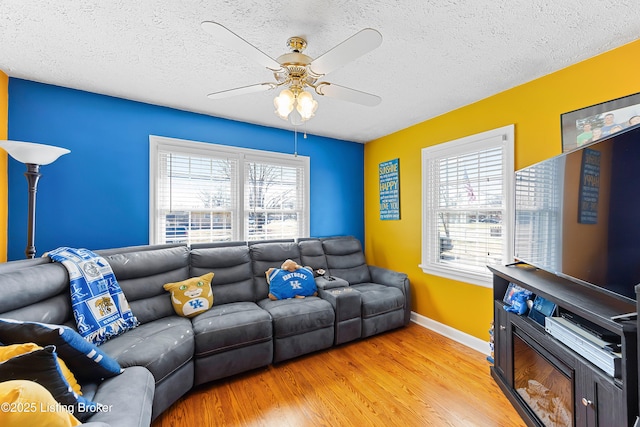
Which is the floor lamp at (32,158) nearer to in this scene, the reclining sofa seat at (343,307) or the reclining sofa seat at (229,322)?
the reclining sofa seat at (229,322)

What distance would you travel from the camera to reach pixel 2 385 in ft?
2.63

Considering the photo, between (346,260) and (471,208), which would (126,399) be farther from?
(471,208)

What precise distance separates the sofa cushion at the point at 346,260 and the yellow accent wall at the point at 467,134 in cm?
46

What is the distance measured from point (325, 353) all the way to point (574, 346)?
6.42 ft

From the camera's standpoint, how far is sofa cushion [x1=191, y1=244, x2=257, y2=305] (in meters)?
2.71

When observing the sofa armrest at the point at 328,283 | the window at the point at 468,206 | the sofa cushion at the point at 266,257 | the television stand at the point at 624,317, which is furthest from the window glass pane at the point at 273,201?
the television stand at the point at 624,317

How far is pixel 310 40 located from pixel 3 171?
266cm

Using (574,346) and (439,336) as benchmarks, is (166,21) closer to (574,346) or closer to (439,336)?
(574,346)

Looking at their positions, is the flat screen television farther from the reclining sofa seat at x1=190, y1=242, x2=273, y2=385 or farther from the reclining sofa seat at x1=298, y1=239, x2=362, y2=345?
the reclining sofa seat at x1=190, y1=242, x2=273, y2=385

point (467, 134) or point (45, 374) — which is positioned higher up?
point (467, 134)

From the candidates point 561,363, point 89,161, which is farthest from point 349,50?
point 89,161

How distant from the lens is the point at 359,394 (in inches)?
80.3

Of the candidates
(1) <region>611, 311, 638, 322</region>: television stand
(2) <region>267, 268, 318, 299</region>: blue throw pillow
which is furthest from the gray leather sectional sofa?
(1) <region>611, 311, 638, 322</region>: television stand

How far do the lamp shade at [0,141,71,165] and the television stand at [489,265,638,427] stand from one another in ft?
11.1
